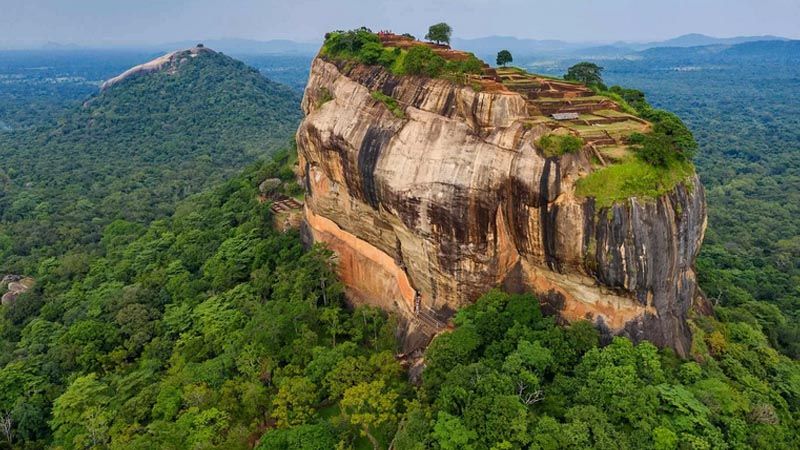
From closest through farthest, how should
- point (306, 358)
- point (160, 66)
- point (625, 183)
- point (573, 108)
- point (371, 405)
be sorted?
point (625, 183) < point (371, 405) < point (306, 358) < point (573, 108) < point (160, 66)

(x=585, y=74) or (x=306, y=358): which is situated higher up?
(x=585, y=74)

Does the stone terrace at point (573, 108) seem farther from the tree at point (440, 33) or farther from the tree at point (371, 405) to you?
the tree at point (371, 405)

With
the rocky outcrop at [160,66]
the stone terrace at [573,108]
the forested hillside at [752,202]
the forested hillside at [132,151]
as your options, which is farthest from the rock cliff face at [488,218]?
the rocky outcrop at [160,66]

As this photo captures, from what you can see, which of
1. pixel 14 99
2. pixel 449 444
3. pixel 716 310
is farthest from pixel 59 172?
pixel 14 99

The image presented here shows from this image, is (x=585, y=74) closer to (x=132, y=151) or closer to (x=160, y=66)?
(x=132, y=151)

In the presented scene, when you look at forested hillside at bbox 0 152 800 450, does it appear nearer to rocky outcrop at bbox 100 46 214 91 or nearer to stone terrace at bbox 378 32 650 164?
stone terrace at bbox 378 32 650 164

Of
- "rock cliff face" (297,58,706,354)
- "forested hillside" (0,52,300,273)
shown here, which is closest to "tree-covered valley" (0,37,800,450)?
"rock cliff face" (297,58,706,354)

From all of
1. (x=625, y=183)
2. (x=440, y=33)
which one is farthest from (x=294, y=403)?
A: (x=440, y=33)
